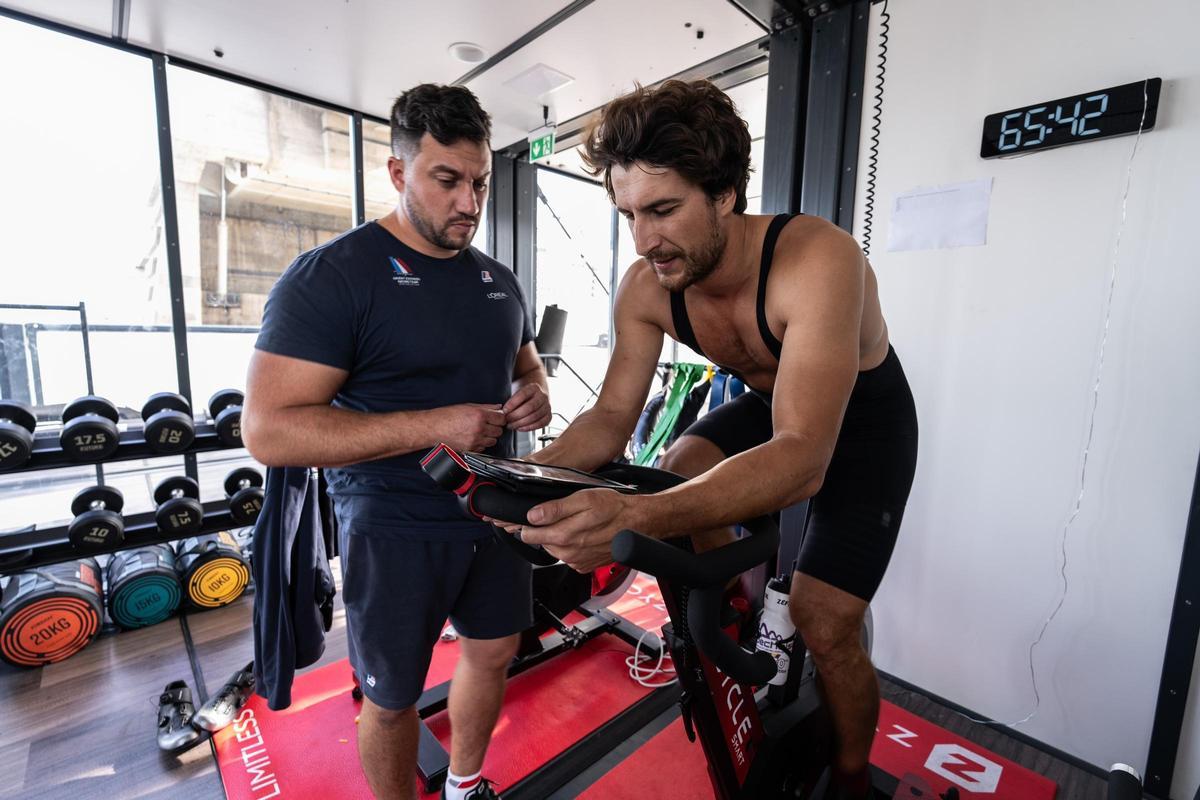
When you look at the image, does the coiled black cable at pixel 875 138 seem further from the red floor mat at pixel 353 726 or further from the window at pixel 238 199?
the window at pixel 238 199

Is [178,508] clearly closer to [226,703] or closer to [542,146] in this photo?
[226,703]

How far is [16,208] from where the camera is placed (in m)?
2.82

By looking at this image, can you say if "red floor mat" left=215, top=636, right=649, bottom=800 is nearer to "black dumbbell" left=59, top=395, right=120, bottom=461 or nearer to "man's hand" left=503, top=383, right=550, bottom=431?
"man's hand" left=503, top=383, right=550, bottom=431

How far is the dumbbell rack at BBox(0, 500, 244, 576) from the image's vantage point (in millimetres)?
2320

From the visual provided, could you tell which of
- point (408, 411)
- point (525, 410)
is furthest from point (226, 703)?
point (525, 410)

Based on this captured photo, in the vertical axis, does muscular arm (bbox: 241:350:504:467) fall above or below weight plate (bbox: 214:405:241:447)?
above

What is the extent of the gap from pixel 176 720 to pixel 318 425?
1.41m

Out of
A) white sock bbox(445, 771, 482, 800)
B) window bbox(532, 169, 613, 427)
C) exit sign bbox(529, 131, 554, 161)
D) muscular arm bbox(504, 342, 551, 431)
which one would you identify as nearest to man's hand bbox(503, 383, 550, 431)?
muscular arm bbox(504, 342, 551, 431)

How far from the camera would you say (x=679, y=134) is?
1105mm

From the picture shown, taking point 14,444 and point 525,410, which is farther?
point 14,444

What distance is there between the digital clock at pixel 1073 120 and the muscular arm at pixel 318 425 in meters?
1.86

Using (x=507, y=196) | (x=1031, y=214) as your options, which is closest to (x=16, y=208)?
(x=507, y=196)

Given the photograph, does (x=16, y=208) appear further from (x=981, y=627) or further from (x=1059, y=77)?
(x=981, y=627)

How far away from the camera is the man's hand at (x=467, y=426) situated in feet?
4.08
